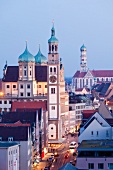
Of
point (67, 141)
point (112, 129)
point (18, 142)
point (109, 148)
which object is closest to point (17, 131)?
point (18, 142)

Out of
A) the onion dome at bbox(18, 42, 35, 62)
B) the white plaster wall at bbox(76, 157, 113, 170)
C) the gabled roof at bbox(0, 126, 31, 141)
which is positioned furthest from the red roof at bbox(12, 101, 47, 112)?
the white plaster wall at bbox(76, 157, 113, 170)

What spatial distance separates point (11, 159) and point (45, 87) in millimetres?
41669

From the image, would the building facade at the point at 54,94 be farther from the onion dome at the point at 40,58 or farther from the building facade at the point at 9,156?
the building facade at the point at 9,156

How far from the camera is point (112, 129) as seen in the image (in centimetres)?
6269

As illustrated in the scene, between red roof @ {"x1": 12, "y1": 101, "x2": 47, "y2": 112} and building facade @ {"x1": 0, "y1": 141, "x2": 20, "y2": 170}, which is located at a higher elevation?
red roof @ {"x1": 12, "y1": 101, "x2": 47, "y2": 112}

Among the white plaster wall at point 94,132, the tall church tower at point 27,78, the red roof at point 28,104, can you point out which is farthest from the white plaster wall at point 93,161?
the tall church tower at point 27,78

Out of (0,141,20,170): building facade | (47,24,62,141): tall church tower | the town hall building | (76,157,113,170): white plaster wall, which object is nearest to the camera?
(76,157,113,170): white plaster wall

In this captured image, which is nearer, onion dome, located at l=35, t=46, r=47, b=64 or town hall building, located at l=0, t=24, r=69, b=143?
town hall building, located at l=0, t=24, r=69, b=143

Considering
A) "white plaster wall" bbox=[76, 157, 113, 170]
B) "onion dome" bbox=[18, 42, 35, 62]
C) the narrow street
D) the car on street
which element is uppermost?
"onion dome" bbox=[18, 42, 35, 62]

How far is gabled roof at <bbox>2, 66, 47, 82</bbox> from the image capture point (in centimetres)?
9950

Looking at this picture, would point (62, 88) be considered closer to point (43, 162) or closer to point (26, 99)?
point (26, 99)

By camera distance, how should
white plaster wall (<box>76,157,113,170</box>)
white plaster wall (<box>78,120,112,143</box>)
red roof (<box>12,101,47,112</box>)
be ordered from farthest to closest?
red roof (<box>12,101,47,112</box>), white plaster wall (<box>78,120,112,143</box>), white plaster wall (<box>76,157,113,170</box>)

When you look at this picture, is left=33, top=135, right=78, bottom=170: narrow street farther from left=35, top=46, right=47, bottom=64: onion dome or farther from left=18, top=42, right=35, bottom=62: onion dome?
left=35, top=46, right=47, bottom=64: onion dome

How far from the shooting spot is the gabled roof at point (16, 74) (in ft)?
326
